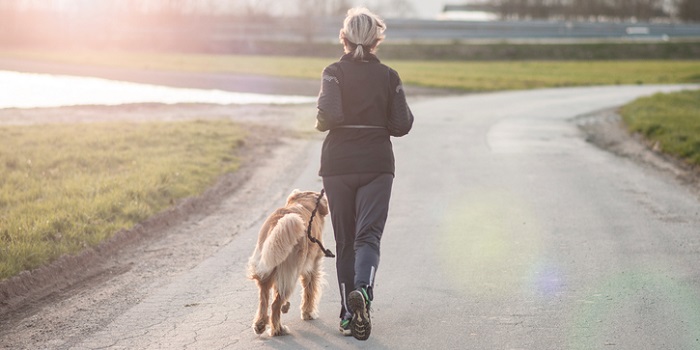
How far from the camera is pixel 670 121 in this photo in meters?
22.2

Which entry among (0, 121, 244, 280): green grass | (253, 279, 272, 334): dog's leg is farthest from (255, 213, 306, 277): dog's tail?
(0, 121, 244, 280): green grass

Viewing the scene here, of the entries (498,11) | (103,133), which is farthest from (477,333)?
(498,11)

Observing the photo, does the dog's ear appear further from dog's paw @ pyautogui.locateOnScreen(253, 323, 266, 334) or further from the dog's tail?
dog's paw @ pyautogui.locateOnScreen(253, 323, 266, 334)

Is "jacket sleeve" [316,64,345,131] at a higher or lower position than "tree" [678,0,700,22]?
higher

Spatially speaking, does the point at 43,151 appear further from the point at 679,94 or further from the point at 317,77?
the point at 317,77

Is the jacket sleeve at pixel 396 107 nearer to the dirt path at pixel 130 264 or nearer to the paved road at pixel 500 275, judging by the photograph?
the paved road at pixel 500 275

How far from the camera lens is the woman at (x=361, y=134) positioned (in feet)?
20.2

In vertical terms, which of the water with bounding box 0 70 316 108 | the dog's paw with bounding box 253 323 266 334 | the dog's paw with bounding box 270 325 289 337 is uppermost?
the dog's paw with bounding box 253 323 266 334

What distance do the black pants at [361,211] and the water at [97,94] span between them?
77.3ft

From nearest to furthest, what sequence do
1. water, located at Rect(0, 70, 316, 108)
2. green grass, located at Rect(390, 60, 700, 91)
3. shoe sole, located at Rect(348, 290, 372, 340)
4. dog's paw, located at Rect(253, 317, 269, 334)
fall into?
1. shoe sole, located at Rect(348, 290, 372, 340)
2. dog's paw, located at Rect(253, 317, 269, 334)
3. water, located at Rect(0, 70, 316, 108)
4. green grass, located at Rect(390, 60, 700, 91)

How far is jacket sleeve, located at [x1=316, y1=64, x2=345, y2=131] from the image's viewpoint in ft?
20.1

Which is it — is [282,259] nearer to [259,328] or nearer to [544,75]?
[259,328]

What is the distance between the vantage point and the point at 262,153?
17.9 m

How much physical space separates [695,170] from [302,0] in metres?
84.2
